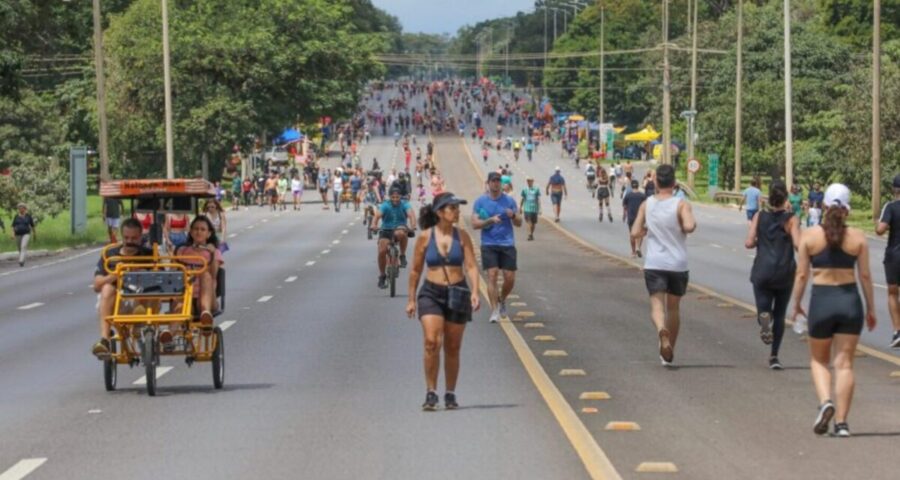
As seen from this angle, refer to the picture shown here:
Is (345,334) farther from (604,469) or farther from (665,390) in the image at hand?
(604,469)

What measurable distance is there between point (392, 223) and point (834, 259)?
17.8 m

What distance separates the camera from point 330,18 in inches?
3814

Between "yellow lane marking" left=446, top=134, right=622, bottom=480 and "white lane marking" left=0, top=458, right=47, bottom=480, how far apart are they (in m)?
3.33

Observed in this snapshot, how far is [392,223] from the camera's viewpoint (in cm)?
3073

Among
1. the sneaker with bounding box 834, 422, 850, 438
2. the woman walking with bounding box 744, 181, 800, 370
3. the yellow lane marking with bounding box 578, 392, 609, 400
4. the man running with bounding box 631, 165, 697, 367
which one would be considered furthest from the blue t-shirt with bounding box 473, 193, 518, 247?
the sneaker with bounding box 834, 422, 850, 438

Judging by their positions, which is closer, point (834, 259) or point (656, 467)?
point (656, 467)

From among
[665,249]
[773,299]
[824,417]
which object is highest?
[665,249]

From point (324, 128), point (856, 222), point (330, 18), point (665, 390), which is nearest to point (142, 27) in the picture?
point (330, 18)

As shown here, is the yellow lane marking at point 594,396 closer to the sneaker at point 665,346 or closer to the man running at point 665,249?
the man running at point 665,249

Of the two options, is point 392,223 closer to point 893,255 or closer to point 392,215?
point 392,215

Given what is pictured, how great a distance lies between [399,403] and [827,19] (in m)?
115

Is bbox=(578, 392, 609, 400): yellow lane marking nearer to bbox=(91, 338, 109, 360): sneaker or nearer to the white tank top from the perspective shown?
the white tank top

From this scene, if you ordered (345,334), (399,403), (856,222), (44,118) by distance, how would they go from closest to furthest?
(399,403) → (345,334) → (856,222) → (44,118)

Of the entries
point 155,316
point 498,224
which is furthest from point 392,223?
point 155,316
